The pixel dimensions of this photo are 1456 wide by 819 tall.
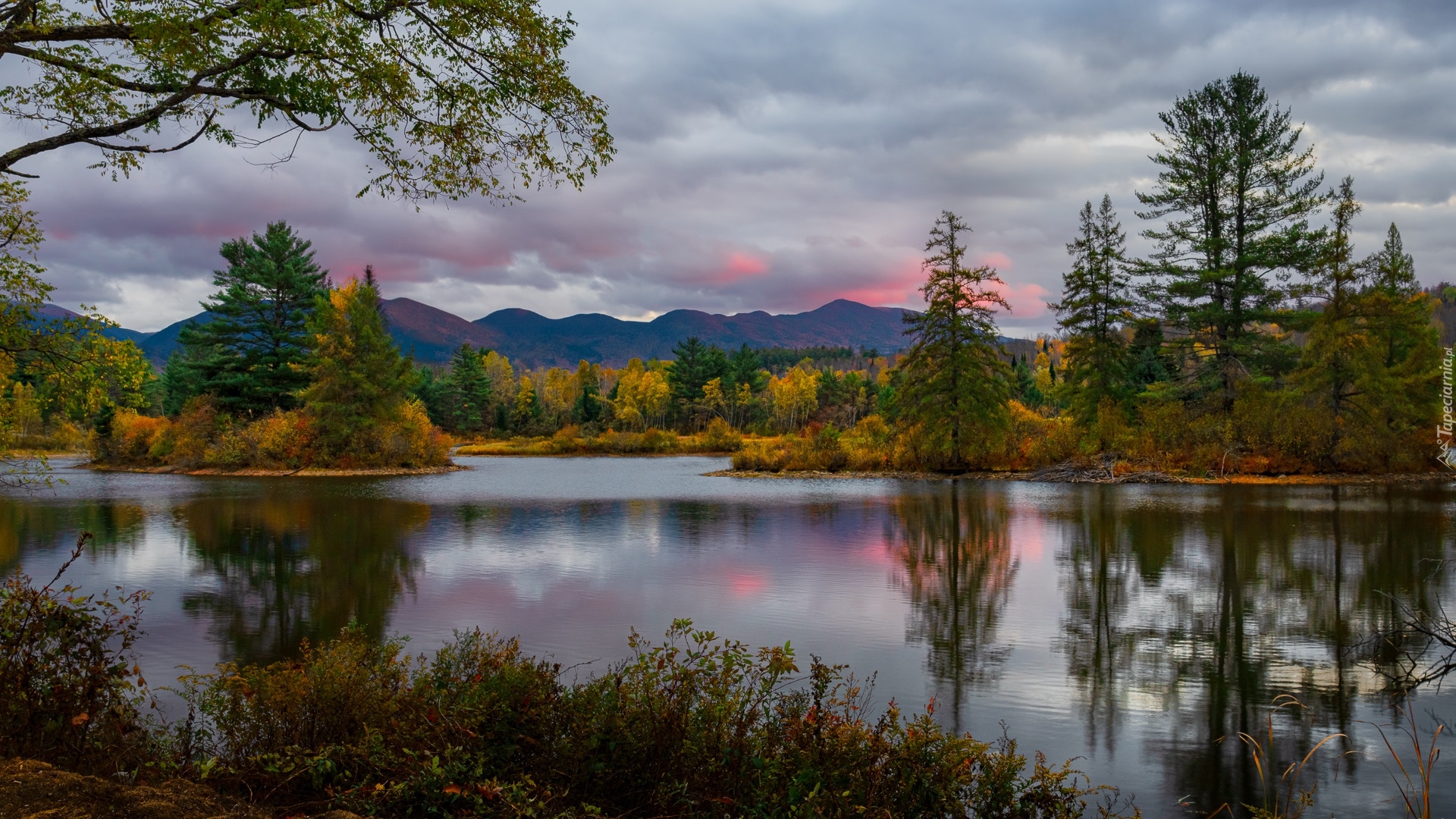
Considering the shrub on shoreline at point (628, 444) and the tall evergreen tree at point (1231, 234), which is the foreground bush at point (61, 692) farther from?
the shrub on shoreline at point (628, 444)

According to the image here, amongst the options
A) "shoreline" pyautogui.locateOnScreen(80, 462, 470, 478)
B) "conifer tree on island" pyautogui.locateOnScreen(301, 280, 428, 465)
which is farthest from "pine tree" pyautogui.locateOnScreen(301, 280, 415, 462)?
"shoreline" pyautogui.locateOnScreen(80, 462, 470, 478)

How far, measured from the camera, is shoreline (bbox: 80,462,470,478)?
39.8 m

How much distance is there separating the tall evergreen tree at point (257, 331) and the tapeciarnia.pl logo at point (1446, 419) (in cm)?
5089

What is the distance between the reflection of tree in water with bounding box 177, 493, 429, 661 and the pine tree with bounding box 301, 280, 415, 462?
18.4 meters

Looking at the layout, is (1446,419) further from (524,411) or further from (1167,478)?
(524,411)

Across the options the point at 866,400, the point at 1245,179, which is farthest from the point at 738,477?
the point at 866,400

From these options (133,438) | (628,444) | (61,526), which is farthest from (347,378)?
(628,444)

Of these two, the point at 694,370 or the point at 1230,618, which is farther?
the point at 694,370

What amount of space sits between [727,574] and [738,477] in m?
23.3

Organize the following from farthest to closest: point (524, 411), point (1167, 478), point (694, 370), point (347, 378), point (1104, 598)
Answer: point (694, 370)
point (524, 411)
point (347, 378)
point (1167, 478)
point (1104, 598)

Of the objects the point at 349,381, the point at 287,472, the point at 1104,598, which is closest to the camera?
the point at 1104,598

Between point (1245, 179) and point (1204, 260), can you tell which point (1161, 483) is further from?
point (1245, 179)

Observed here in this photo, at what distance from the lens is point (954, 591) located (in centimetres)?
1197

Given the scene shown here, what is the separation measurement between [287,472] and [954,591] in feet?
128
